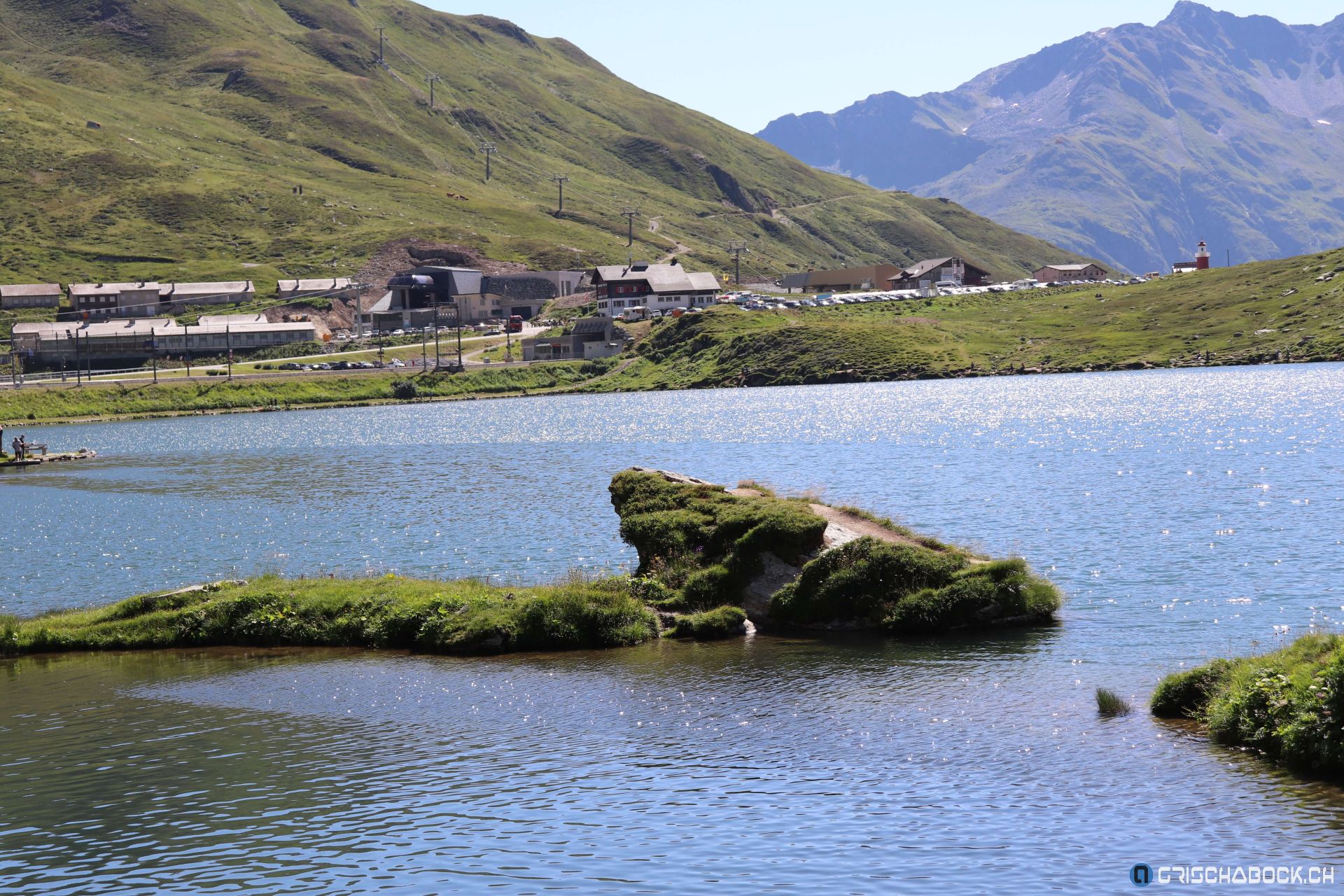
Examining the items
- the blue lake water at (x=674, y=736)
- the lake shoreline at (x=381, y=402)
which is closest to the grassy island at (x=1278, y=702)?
the blue lake water at (x=674, y=736)

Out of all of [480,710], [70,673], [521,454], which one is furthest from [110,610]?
[521,454]

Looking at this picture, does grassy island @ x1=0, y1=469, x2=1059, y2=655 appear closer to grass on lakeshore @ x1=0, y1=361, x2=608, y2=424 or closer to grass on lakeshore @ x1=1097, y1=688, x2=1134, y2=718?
grass on lakeshore @ x1=1097, y1=688, x2=1134, y2=718

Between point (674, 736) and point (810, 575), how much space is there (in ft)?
42.9

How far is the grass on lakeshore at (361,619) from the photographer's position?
4084cm

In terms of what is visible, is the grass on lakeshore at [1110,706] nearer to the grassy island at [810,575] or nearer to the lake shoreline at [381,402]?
the grassy island at [810,575]

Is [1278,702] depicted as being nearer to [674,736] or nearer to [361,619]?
[674,736]

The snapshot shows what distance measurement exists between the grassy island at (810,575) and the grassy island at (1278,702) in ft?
33.5

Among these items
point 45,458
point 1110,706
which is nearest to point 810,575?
point 1110,706

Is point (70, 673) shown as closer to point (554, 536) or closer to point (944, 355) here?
point (554, 536)

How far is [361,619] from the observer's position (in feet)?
142

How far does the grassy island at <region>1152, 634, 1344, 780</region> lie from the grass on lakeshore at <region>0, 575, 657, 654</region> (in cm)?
1772

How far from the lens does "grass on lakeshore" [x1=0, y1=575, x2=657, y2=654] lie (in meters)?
40.8

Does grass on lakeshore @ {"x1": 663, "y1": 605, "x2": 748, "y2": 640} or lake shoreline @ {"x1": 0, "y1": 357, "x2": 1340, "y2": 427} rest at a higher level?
lake shoreline @ {"x1": 0, "y1": 357, "x2": 1340, "y2": 427}

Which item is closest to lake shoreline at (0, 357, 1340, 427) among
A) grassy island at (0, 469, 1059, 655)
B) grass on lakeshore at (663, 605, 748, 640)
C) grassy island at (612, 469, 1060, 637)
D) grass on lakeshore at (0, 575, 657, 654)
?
grass on lakeshore at (0, 575, 657, 654)
